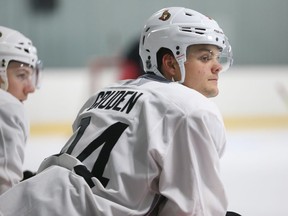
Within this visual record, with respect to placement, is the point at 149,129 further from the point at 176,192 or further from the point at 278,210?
the point at 278,210

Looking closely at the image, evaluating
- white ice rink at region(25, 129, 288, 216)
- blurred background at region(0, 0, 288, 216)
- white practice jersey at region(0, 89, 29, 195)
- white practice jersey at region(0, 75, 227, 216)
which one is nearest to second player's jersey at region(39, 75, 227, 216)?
white practice jersey at region(0, 75, 227, 216)

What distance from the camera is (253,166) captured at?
16.0 feet

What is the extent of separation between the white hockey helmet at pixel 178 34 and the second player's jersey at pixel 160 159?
284mm

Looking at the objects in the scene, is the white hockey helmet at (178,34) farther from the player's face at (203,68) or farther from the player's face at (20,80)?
the player's face at (20,80)

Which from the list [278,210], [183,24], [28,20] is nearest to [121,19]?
[28,20]

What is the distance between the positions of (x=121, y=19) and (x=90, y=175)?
249 inches

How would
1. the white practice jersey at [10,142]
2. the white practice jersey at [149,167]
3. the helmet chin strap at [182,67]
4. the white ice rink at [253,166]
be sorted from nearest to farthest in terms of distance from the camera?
the white practice jersey at [149,167] < the helmet chin strap at [182,67] < the white practice jersey at [10,142] < the white ice rink at [253,166]

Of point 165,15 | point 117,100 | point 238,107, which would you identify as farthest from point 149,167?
point 238,107

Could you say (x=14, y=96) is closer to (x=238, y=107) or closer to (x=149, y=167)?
(x=149, y=167)

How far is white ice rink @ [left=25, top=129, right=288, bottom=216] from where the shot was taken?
3.64 meters

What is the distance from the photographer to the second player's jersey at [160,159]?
2025mm

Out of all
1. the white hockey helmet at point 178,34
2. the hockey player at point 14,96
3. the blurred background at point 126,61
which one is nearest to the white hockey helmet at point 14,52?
the hockey player at point 14,96

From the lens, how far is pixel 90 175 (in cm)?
207

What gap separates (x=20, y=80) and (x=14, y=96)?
8 cm
